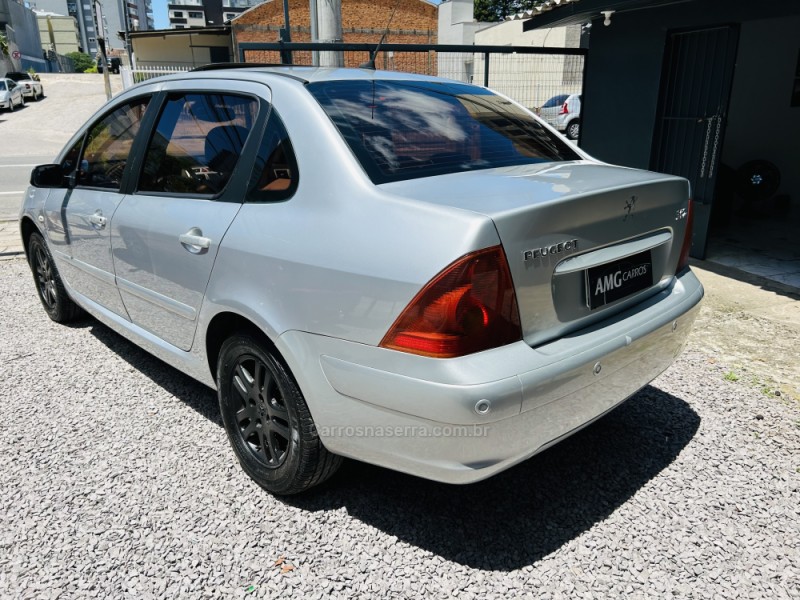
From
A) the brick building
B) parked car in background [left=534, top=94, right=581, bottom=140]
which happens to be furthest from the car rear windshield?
the brick building

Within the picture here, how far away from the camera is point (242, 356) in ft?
8.50

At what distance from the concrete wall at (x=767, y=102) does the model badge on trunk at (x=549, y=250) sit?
8972 mm

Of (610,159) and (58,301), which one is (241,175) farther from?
(610,159)

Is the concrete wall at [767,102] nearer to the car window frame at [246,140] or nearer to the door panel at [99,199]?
the car window frame at [246,140]

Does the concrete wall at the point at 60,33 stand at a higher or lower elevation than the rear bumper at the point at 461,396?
higher

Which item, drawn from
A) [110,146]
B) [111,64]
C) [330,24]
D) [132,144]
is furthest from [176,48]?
[132,144]

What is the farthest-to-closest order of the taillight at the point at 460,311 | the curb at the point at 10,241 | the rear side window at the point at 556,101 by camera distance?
the rear side window at the point at 556,101 → the curb at the point at 10,241 → the taillight at the point at 460,311

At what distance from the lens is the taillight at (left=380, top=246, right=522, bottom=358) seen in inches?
74.3

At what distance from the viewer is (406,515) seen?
259 centimetres

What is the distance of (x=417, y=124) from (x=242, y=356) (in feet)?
4.09

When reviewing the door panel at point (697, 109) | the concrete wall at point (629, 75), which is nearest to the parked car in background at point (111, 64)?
the concrete wall at point (629, 75)

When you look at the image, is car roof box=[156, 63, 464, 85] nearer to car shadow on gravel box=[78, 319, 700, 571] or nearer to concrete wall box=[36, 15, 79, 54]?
car shadow on gravel box=[78, 319, 700, 571]

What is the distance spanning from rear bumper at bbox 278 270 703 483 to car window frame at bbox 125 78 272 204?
0.76 m

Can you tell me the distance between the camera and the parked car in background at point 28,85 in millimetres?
35456
